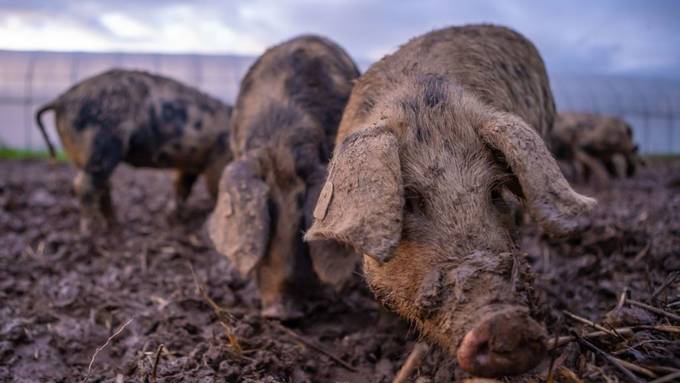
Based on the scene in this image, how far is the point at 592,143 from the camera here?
11.4 meters

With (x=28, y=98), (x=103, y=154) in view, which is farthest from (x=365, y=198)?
(x=28, y=98)

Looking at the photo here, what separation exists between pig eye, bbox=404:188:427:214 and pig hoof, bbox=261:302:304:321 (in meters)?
1.61

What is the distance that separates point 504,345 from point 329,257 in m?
2.00

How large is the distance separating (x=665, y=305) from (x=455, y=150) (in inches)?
50.6

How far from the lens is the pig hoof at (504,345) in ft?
6.77

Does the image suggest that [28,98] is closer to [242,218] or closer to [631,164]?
[631,164]

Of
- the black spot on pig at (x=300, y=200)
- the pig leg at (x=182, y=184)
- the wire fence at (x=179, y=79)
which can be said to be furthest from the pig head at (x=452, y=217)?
the wire fence at (x=179, y=79)

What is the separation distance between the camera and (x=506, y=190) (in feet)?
9.56

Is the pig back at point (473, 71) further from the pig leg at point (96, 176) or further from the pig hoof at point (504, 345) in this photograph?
the pig leg at point (96, 176)

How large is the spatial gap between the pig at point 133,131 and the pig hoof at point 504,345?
564 cm

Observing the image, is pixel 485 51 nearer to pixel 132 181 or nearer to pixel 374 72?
pixel 374 72

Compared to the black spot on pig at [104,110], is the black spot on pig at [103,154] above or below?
below

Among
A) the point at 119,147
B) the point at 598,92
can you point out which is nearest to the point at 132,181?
the point at 119,147

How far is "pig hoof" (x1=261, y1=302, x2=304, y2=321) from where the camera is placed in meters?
4.00
